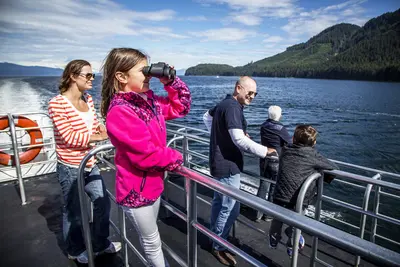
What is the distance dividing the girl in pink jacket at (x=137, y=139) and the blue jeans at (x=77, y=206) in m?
1.04

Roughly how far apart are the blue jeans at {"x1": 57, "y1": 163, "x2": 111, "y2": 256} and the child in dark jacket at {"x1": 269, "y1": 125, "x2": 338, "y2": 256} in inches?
73.1

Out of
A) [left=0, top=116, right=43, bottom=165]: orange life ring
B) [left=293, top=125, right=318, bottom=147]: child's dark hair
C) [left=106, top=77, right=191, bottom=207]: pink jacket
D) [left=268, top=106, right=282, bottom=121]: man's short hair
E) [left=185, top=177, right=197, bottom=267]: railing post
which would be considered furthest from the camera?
[left=0, top=116, right=43, bottom=165]: orange life ring

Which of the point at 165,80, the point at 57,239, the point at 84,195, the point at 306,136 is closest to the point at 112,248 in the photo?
the point at 57,239

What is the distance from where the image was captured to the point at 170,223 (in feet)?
12.4

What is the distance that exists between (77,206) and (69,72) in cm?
132

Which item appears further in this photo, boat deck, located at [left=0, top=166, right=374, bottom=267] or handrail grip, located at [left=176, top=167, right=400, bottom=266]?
boat deck, located at [left=0, top=166, right=374, bottom=267]

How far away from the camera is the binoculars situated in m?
1.52

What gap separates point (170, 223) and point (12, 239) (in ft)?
6.66

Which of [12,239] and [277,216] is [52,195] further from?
[277,216]

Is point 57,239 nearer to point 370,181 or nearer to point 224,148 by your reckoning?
point 224,148

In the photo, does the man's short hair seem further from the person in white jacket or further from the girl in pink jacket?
the girl in pink jacket

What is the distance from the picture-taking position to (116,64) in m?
1.59

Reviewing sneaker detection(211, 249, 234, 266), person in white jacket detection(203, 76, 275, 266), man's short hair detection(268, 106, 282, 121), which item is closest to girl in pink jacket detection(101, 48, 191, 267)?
person in white jacket detection(203, 76, 275, 266)

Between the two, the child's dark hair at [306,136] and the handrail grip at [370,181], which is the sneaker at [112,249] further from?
the handrail grip at [370,181]
